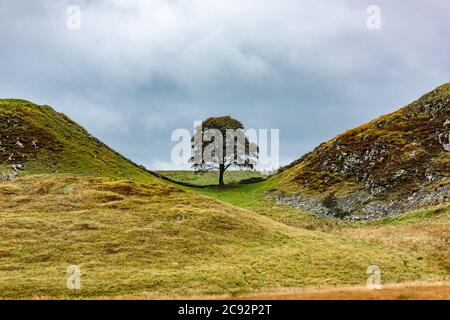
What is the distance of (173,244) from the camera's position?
49.5m

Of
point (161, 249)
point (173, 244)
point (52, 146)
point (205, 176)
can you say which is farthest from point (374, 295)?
point (205, 176)

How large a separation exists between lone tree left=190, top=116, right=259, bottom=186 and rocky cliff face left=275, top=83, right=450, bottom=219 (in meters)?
16.1

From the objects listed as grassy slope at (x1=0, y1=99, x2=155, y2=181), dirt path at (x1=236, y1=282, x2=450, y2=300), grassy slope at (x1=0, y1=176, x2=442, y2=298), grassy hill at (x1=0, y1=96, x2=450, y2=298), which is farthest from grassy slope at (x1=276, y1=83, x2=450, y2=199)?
dirt path at (x1=236, y1=282, x2=450, y2=300)

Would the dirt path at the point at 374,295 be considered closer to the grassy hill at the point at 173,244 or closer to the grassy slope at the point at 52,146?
the grassy hill at the point at 173,244

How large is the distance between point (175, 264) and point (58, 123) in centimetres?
7985

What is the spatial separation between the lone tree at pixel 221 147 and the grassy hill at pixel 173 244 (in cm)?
3419

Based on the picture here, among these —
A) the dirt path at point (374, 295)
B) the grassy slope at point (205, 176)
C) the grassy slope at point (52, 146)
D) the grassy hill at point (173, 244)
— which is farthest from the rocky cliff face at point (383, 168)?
the dirt path at point (374, 295)

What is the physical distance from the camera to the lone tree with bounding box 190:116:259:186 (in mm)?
114250

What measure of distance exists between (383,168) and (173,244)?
2005 inches

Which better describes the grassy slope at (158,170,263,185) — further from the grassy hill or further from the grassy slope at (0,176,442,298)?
the grassy slope at (0,176,442,298)

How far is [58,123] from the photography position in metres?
114

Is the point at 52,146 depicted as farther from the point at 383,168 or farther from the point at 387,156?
the point at 387,156

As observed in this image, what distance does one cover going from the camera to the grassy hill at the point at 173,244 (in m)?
39.2
